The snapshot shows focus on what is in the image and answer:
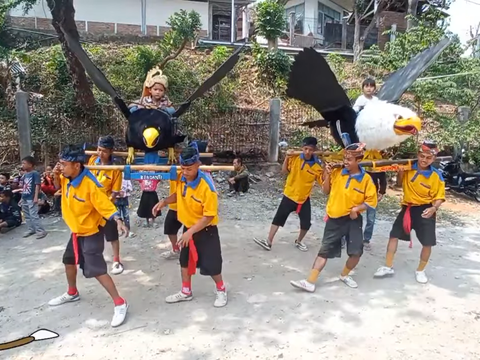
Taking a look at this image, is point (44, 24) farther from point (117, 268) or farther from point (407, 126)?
point (407, 126)

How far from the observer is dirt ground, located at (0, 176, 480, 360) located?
3.06 m

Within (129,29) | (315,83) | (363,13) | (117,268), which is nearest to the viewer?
(315,83)

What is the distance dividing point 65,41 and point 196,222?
Result: 5522 mm

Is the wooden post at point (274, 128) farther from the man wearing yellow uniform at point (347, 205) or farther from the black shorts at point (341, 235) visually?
the black shorts at point (341, 235)

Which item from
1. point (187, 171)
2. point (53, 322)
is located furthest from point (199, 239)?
point (53, 322)

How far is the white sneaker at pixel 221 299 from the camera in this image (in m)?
3.63

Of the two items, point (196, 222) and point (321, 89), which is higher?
point (321, 89)

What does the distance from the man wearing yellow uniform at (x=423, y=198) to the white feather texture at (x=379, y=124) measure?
488mm

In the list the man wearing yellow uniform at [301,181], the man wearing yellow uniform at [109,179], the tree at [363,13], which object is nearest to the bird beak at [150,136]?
the man wearing yellow uniform at [109,179]

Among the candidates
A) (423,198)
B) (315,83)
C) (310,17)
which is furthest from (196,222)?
(310,17)

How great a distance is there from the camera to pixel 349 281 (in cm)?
410

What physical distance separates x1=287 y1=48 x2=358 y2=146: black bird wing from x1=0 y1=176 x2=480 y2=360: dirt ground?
1.46 metres

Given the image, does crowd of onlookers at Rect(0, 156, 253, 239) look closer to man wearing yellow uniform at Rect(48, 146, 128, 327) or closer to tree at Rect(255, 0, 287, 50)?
man wearing yellow uniform at Rect(48, 146, 128, 327)

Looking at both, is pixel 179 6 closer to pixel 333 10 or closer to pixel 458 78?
pixel 333 10
